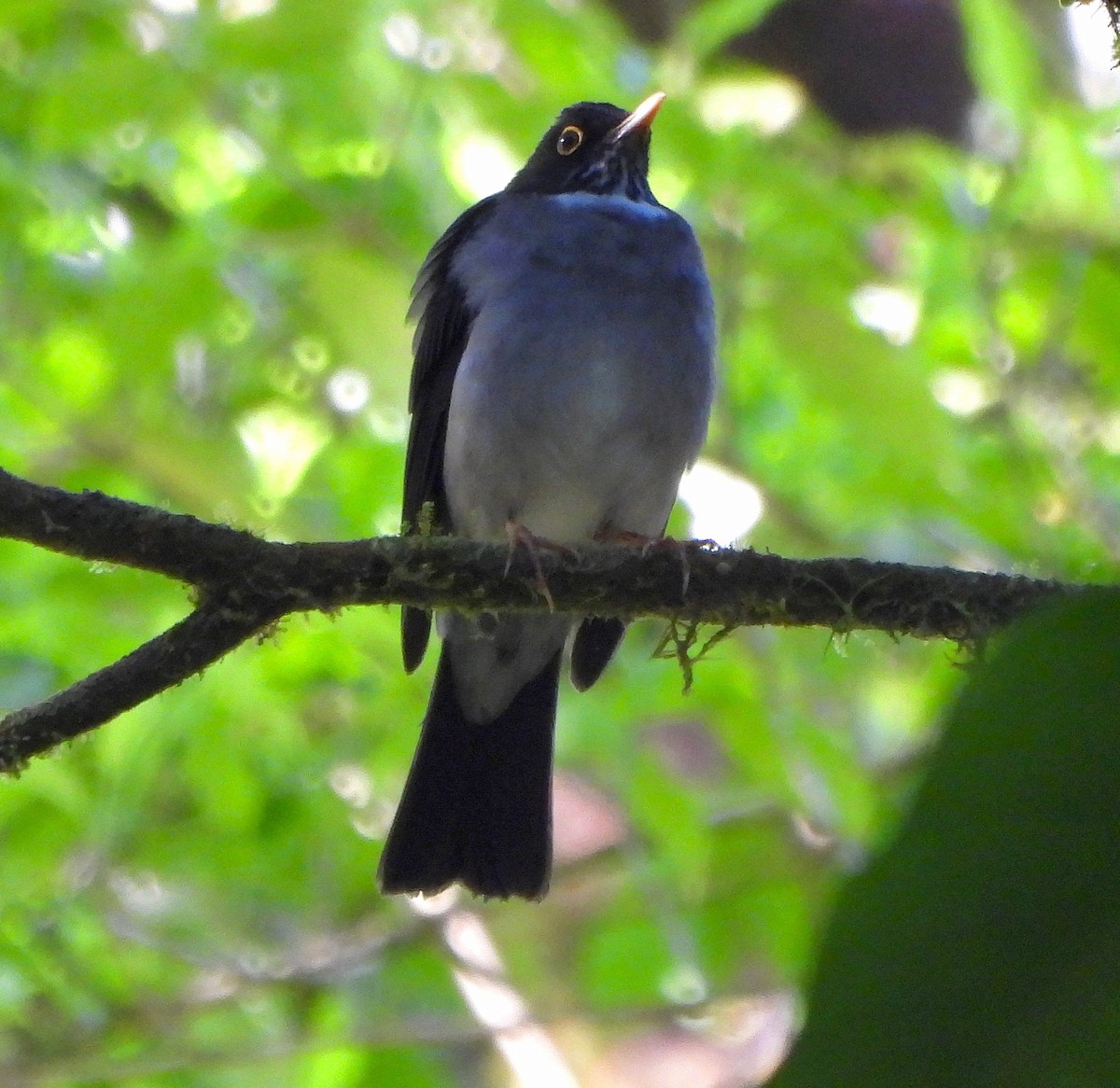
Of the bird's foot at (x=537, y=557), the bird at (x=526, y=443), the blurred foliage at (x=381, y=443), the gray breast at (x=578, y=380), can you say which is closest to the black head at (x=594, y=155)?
the blurred foliage at (x=381, y=443)

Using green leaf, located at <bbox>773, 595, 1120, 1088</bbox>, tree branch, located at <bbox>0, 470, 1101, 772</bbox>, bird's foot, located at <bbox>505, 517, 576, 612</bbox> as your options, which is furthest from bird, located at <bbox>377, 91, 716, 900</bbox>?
green leaf, located at <bbox>773, 595, 1120, 1088</bbox>

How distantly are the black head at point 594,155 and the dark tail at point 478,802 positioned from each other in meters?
1.61

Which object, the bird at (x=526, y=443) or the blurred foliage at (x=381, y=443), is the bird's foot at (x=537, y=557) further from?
the blurred foliage at (x=381, y=443)

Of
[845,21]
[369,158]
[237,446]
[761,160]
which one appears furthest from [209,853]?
[845,21]

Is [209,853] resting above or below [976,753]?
above

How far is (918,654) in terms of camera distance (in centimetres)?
621

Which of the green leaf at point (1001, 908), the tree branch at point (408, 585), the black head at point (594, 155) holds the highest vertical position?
the black head at point (594, 155)

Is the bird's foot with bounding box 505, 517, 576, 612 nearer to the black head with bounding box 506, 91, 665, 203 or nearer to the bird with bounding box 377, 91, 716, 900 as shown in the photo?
the bird with bounding box 377, 91, 716, 900

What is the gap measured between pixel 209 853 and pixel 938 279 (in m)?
3.34

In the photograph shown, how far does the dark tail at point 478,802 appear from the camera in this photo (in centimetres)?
414

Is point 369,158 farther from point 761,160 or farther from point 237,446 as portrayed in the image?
point 761,160

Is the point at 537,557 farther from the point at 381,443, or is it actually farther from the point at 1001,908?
the point at 381,443

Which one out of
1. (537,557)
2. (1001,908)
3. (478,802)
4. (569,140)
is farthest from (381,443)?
(1001,908)

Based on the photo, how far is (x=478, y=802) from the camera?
4328 mm
